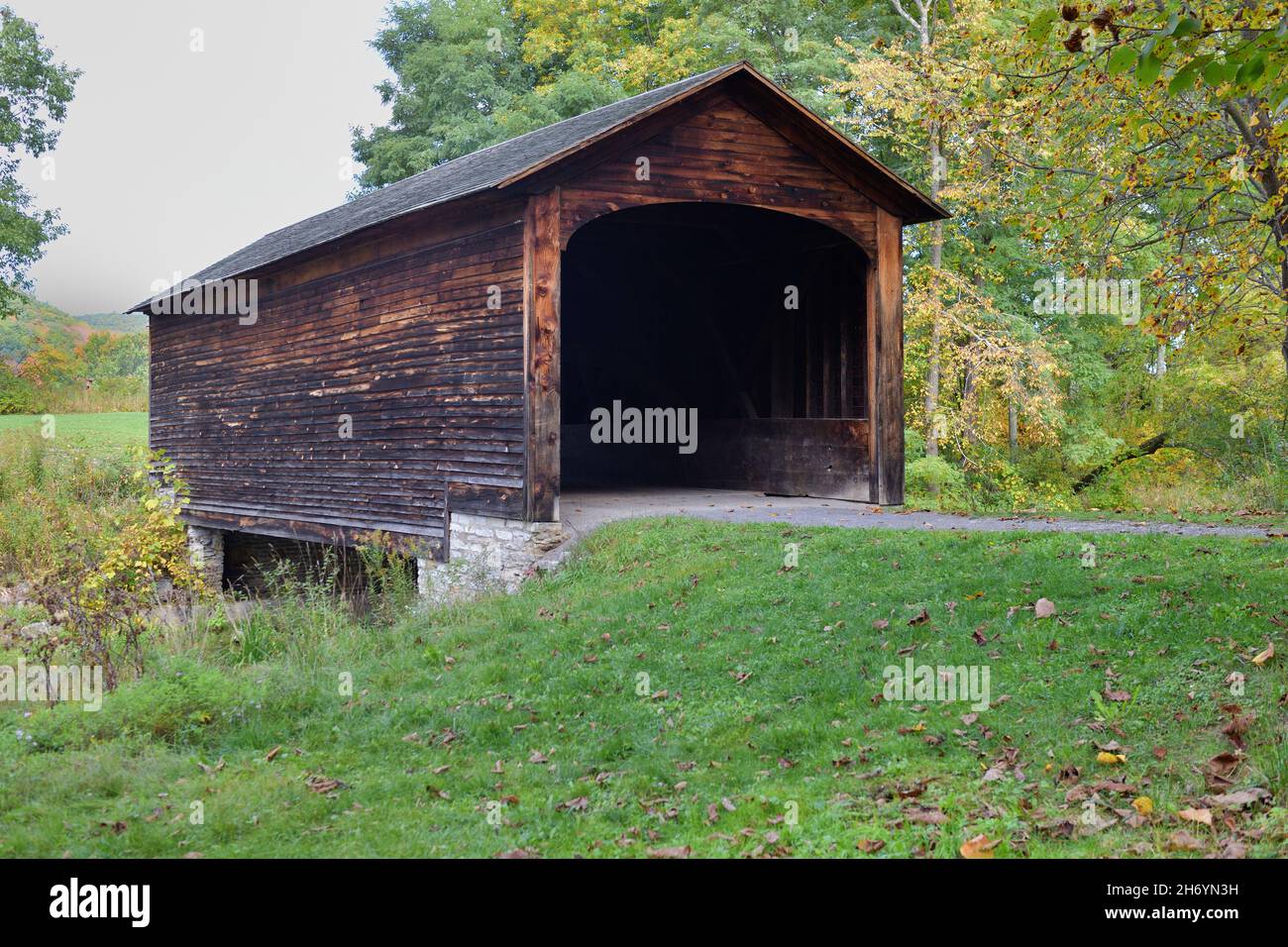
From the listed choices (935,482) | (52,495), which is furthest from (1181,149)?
(52,495)

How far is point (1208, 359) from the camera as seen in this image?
23.5 meters

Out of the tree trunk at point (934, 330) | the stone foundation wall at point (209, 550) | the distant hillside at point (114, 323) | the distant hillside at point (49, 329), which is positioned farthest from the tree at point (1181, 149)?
the distant hillside at point (114, 323)

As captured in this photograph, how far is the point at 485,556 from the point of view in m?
12.7

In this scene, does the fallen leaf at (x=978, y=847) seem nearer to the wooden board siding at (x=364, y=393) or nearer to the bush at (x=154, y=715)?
the bush at (x=154, y=715)

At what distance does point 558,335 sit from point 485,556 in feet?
8.86

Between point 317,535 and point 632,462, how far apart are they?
20.2 feet

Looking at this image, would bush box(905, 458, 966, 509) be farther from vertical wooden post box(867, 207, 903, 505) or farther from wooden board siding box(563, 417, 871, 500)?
vertical wooden post box(867, 207, 903, 505)

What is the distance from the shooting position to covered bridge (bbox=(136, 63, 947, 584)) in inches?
487

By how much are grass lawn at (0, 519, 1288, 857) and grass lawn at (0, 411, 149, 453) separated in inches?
792

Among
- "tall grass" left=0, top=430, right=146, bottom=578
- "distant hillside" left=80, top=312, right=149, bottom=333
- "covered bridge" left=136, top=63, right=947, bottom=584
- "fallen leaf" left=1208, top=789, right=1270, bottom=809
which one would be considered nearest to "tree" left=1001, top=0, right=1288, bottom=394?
"covered bridge" left=136, top=63, right=947, bottom=584
